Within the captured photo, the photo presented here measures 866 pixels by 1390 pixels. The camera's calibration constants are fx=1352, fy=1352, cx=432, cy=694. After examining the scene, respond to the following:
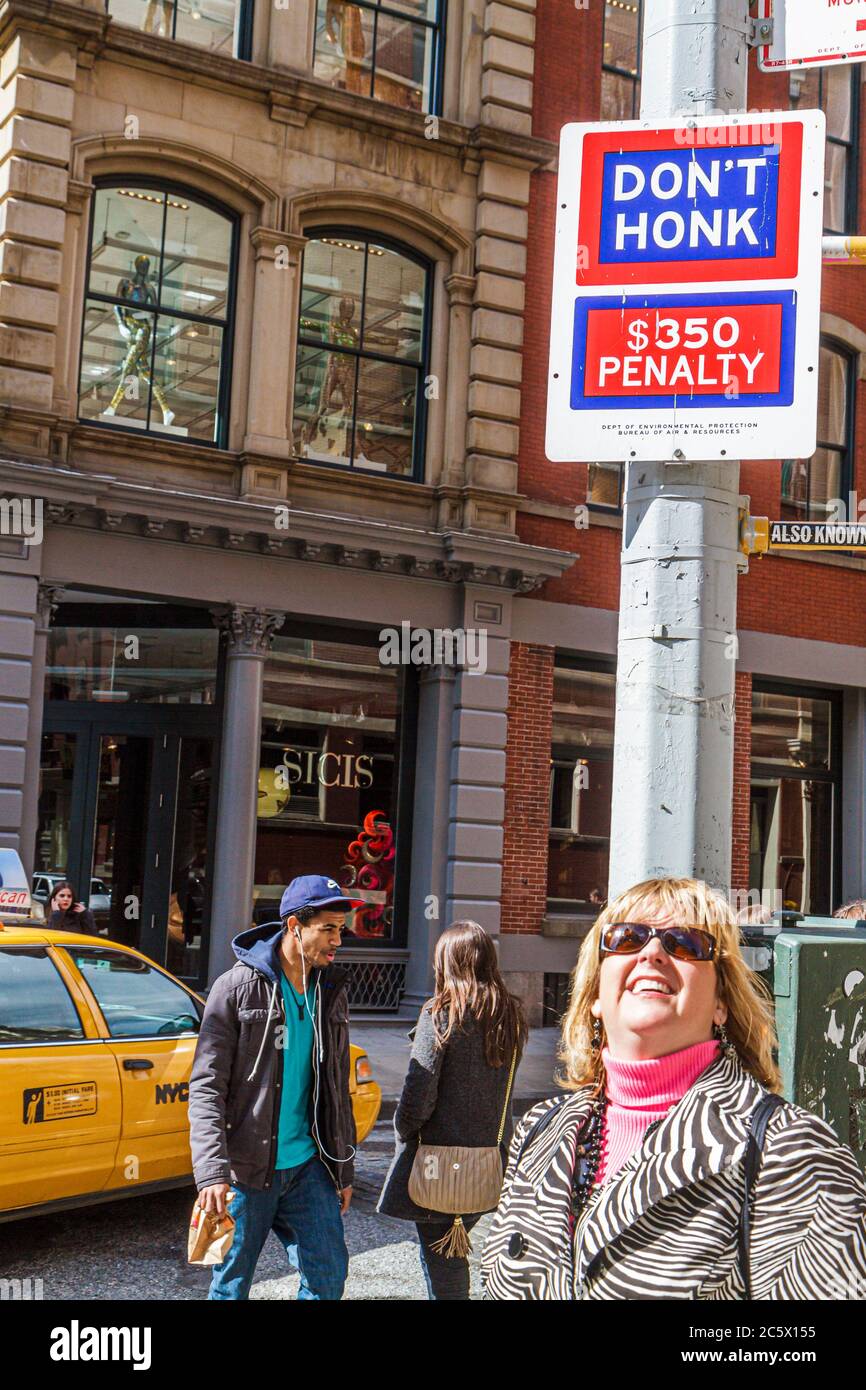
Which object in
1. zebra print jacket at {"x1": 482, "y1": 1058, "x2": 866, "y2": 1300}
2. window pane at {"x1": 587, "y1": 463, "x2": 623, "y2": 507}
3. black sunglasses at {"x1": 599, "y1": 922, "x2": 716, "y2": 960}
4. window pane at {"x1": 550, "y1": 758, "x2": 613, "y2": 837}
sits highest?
window pane at {"x1": 587, "y1": 463, "x2": 623, "y2": 507}

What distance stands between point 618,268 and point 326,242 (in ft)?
41.9

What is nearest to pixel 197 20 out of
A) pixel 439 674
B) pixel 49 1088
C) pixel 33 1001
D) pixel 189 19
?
pixel 189 19

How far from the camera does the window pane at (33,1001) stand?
676 centimetres

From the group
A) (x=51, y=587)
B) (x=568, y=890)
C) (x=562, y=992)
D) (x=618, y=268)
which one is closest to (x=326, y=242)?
(x=51, y=587)

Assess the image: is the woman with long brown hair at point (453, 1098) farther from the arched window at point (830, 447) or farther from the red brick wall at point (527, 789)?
the arched window at point (830, 447)

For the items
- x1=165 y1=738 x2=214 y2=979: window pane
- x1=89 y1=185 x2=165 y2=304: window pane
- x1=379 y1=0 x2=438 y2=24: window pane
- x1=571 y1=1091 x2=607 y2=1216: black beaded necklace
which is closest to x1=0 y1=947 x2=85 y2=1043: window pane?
x1=571 y1=1091 x2=607 y2=1216: black beaded necklace

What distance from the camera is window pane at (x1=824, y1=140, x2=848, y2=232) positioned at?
61.5 feet

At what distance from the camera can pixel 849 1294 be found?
82.4 inches

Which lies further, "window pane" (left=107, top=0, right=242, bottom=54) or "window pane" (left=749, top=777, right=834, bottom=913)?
"window pane" (left=749, top=777, right=834, bottom=913)

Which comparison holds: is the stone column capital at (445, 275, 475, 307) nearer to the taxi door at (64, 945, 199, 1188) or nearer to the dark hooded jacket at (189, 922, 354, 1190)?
the taxi door at (64, 945, 199, 1188)

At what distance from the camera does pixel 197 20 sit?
14.7 metres

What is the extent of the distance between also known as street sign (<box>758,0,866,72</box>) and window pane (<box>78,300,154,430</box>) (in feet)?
36.8

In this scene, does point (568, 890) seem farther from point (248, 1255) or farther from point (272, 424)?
point (248, 1255)

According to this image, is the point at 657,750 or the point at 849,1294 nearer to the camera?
the point at 849,1294
